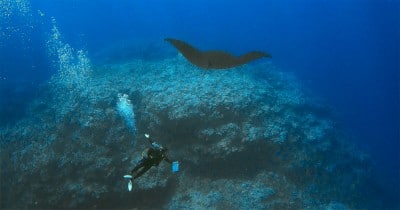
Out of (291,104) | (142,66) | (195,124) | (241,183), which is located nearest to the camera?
(241,183)

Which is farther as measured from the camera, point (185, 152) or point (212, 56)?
point (185, 152)

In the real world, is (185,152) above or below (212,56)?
below

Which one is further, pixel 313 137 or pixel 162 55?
pixel 162 55

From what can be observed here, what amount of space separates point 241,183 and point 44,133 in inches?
266

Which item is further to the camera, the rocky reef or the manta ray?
the rocky reef

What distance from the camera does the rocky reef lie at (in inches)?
357

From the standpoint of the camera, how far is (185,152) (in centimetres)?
1011

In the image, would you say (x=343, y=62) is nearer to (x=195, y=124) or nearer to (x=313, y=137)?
(x=313, y=137)

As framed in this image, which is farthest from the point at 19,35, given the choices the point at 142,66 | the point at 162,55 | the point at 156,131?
the point at 156,131

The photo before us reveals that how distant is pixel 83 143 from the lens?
9.87 m

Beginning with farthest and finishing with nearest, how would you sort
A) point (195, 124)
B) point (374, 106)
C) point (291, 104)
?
point (374, 106) < point (291, 104) < point (195, 124)

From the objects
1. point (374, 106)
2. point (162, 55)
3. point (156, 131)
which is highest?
point (162, 55)

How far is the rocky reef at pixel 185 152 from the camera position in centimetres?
906

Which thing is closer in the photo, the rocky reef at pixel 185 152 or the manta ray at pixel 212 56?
the manta ray at pixel 212 56
